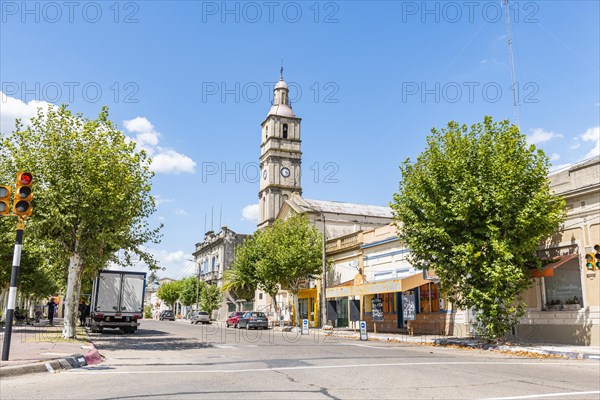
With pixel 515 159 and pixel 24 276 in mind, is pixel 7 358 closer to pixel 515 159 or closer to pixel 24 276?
pixel 515 159

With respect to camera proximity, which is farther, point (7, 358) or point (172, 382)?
point (7, 358)

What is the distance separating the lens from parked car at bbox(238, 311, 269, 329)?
135 feet

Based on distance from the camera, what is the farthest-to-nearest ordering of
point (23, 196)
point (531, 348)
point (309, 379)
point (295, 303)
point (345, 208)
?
1. point (345, 208)
2. point (295, 303)
3. point (531, 348)
4. point (23, 196)
5. point (309, 379)

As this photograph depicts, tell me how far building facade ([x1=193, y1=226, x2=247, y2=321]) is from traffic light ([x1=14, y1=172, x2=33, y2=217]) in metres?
51.9

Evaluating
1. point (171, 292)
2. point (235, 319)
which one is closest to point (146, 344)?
point (235, 319)

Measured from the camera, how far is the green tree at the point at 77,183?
19594 millimetres

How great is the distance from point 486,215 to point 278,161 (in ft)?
175

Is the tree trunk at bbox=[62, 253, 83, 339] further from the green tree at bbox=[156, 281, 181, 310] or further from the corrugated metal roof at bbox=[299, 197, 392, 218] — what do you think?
the green tree at bbox=[156, 281, 181, 310]

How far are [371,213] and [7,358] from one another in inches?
1833

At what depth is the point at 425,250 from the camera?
22.0m

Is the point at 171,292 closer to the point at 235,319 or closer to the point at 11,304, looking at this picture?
the point at 235,319

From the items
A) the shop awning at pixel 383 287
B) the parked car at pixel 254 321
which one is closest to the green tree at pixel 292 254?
the parked car at pixel 254 321

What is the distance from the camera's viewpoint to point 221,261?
74.9 metres

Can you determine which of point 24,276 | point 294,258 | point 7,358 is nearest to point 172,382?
point 7,358
